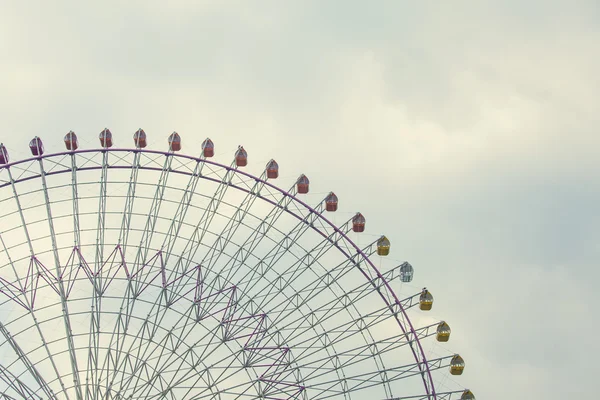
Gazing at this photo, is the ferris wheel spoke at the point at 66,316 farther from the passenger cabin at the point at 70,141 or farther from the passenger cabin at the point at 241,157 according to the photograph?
the passenger cabin at the point at 241,157

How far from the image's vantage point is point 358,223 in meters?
66.3

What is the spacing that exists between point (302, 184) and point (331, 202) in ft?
6.72

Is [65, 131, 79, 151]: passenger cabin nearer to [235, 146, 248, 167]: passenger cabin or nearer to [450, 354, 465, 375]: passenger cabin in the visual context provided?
[235, 146, 248, 167]: passenger cabin

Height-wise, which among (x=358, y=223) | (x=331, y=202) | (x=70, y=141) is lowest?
(x=70, y=141)

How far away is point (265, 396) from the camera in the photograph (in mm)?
63875

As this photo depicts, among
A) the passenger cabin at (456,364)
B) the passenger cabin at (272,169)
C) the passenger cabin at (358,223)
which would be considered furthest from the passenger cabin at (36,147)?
the passenger cabin at (456,364)

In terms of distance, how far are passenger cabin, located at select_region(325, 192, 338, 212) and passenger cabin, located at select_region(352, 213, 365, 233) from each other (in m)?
1.40

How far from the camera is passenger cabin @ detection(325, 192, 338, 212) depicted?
6638 centimetres

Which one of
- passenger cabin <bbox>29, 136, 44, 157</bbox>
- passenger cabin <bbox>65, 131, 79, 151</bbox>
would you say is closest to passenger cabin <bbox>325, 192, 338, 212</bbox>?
passenger cabin <bbox>65, 131, 79, 151</bbox>

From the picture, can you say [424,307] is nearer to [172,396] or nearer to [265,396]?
[265,396]

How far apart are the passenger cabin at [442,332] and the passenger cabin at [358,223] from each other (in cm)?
727

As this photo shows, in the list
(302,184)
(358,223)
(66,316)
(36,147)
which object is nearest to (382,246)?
(358,223)

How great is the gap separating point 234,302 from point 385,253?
929 cm

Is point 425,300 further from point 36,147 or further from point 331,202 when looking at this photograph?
point 36,147
